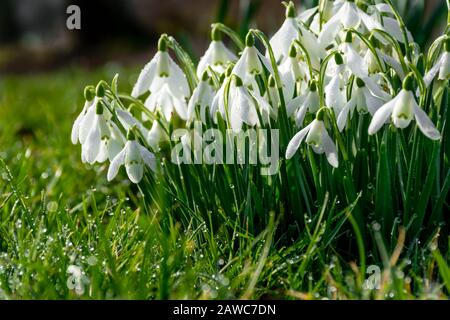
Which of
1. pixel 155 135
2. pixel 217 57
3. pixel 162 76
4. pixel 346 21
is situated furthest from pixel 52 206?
pixel 346 21

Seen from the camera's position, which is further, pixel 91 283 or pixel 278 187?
pixel 278 187

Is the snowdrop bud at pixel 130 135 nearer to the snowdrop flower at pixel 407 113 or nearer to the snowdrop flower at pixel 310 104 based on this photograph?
the snowdrop flower at pixel 310 104

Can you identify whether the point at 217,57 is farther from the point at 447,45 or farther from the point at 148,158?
the point at 447,45

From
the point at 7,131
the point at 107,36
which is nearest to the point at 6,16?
the point at 107,36

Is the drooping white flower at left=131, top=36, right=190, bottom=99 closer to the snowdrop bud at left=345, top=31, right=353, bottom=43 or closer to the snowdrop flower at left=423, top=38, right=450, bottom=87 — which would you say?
the snowdrop bud at left=345, top=31, right=353, bottom=43

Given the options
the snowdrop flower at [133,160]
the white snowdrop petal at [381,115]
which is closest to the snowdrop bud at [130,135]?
the snowdrop flower at [133,160]
